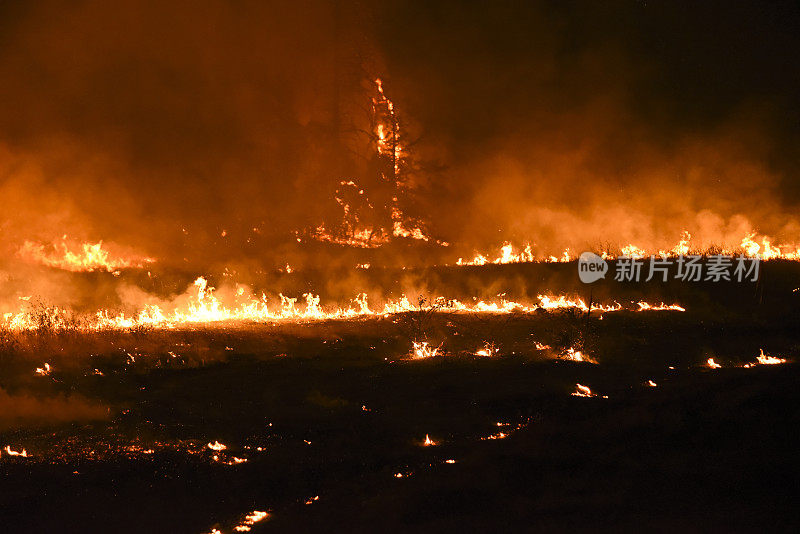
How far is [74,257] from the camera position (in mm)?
17156

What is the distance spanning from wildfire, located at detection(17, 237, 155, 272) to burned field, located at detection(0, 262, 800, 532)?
506cm

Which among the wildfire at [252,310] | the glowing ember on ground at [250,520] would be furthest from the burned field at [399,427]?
the wildfire at [252,310]

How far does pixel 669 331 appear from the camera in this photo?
43.5 ft

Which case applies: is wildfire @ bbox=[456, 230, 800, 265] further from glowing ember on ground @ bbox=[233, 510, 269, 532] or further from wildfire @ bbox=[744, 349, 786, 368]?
glowing ember on ground @ bbox=[233, 510, 269, 532]

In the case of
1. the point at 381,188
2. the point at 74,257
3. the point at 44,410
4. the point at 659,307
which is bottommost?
the point at 44,410

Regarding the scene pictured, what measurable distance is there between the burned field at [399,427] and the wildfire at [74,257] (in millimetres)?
5057

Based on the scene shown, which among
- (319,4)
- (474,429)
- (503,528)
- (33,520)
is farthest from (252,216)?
(503,528)

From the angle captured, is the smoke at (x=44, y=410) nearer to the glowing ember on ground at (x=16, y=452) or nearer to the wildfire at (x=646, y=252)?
the glowing ember on ground at (x=16, y=452)

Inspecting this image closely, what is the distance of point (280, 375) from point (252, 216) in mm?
10258

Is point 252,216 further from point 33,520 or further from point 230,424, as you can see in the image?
point 33,520

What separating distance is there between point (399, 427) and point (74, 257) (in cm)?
1239

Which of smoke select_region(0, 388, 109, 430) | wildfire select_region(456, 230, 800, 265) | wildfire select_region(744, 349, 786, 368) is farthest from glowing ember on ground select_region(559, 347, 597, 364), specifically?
wildfire select_region(456, 230, 800, 265)

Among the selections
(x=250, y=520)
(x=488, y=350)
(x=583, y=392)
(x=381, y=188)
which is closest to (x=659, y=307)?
(x=488, y=350)

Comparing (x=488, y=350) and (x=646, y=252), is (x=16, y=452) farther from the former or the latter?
(x=646, y=252)
